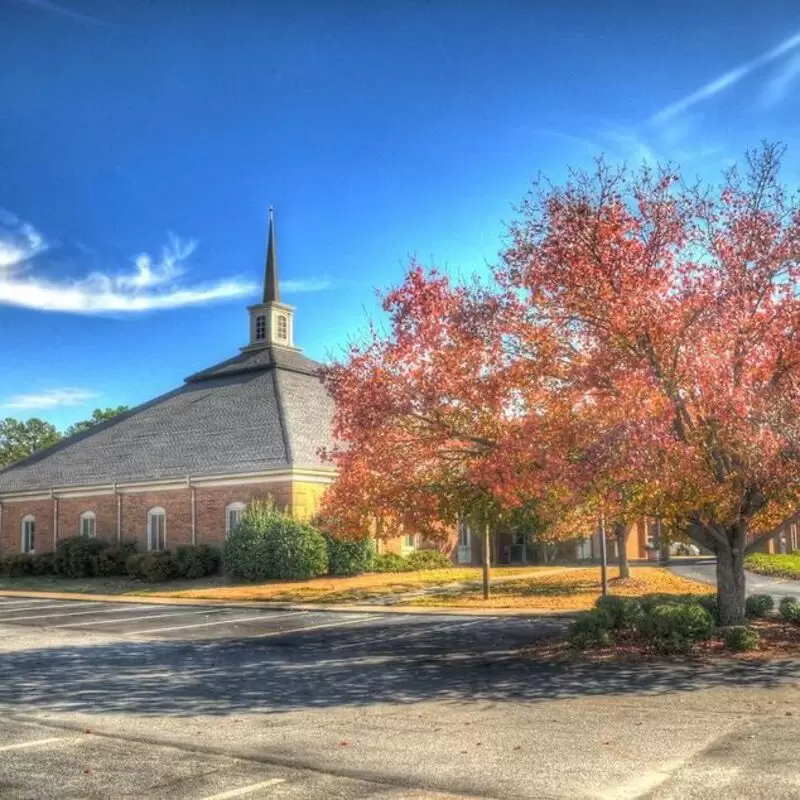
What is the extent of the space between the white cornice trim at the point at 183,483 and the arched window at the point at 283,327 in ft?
41.6

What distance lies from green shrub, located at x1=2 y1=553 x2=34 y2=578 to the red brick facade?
5.06ft

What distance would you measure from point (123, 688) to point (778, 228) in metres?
11.3

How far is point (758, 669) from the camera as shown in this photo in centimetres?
1209

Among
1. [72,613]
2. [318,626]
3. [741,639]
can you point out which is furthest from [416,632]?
[72,613]

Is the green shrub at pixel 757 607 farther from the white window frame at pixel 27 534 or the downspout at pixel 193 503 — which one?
the white window frame at pixel 27 534

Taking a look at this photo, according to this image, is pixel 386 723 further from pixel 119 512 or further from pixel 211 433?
pixel 119 512

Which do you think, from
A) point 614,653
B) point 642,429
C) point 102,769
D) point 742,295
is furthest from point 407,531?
point 102,769

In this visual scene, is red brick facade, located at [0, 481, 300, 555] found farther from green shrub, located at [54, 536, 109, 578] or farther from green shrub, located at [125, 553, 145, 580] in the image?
green shrub, located at [125, 553, 145, 580]

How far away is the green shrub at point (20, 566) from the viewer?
3954cm

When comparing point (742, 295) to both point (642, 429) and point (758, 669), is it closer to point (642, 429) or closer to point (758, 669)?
point (642, 429)

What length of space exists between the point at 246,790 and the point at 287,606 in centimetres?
1703

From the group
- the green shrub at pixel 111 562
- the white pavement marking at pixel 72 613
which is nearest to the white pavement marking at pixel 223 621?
the white pavement marking at pixel 72 613

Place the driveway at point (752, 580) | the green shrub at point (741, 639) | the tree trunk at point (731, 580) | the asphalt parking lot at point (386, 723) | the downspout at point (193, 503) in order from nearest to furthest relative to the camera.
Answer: the asphalt parking lot at point (386, 723) < the green shrub at point (741, 639) < the tree trunk at point (731, 580) < the driveway at point (752, 580) < the downspout at point (193, 503)

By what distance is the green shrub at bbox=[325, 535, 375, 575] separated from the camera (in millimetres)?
32500
